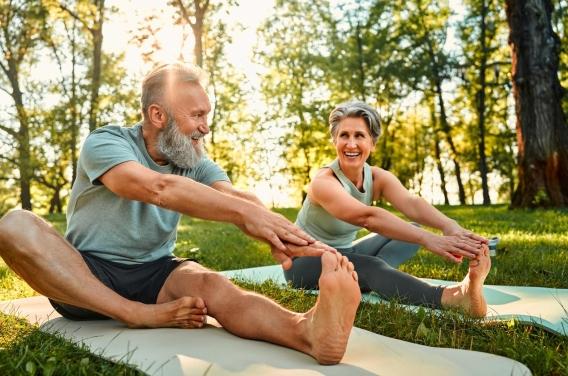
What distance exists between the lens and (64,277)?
2.71 metres

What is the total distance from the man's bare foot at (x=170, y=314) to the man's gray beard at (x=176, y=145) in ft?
2.39

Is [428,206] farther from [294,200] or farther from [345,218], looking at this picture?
[294,200]

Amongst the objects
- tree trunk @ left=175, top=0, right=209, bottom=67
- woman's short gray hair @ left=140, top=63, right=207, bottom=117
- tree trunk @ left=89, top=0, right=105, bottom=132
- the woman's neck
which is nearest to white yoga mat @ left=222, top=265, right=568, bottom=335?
the woman's neck

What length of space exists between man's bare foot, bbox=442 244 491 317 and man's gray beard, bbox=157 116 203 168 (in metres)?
1.63

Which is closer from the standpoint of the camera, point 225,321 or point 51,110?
point 225,321

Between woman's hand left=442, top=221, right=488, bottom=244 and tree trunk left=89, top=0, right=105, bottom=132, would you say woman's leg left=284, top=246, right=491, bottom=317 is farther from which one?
tree trunk left=89, top=0, right=105, bottom=132

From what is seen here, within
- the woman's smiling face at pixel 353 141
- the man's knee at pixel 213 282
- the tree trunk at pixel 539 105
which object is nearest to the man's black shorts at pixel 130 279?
the man's knee at pixel 213 282

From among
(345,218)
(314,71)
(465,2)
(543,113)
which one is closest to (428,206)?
(345,218)

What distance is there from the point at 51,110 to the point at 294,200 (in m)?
17.9

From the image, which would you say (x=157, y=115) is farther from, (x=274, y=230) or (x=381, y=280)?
(x=381, y=280)

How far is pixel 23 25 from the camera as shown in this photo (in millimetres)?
23766

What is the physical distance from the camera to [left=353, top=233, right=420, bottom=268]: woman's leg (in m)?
4.36

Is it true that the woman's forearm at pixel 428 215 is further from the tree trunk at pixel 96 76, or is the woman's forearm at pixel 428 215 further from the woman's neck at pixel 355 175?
the tree trunk at pixel 96 76

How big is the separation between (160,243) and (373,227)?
1287mm
